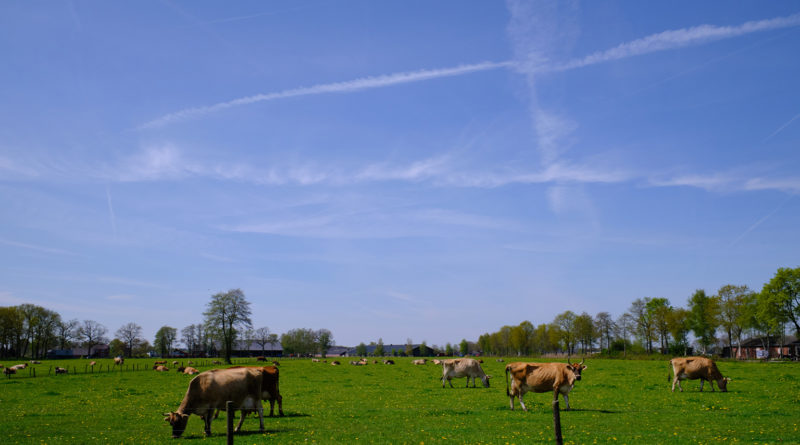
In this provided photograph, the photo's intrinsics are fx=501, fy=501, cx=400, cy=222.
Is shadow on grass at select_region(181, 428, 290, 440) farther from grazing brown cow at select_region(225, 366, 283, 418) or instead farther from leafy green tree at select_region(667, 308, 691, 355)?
leafy green tree at select_region(667, 308, 691, 355)

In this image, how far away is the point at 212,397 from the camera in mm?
18141

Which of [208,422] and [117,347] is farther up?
[208,422]

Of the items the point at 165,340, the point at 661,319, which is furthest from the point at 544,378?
the point at 165,340

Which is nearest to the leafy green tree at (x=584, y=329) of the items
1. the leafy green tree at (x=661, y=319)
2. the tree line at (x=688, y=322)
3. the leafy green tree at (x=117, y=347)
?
the tree line at (x=688, y=322)

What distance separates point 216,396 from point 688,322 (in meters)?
109

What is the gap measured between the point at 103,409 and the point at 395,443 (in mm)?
18998

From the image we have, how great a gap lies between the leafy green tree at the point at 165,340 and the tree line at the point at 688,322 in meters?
125

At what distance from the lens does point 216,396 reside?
18188 millimetres

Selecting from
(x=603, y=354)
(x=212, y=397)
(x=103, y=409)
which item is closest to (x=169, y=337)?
(x=603, y=354)

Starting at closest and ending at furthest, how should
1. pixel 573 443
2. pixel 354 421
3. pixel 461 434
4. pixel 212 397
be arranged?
pixel 573 443, pixel 461 434, pixel 212 397, pixel 354 421

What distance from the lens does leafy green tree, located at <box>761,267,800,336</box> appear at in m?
80.2

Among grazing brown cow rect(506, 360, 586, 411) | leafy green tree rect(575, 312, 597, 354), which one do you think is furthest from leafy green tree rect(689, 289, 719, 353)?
grazing brown cow rect(506, 360, 586, 411)

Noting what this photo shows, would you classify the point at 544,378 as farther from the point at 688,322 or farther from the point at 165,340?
the point at 165,340

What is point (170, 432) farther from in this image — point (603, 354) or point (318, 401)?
point (603, 354)
